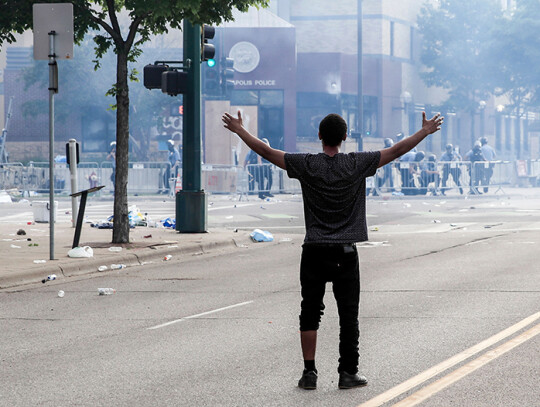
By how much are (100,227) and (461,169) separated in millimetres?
21295

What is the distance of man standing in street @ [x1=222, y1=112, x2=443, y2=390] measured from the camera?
6.48m

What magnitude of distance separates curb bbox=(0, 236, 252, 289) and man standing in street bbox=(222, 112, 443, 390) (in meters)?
6.51

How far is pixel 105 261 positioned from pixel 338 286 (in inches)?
323

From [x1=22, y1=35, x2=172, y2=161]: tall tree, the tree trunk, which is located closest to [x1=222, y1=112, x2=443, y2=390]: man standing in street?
the tree trunk

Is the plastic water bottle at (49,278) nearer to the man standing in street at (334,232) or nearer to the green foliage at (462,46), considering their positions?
the man standing in street at (334,232)

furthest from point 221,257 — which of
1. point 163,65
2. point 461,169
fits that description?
point 461,169

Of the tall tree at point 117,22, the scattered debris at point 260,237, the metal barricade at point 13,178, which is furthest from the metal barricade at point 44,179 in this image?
the tall tree at point 117,22

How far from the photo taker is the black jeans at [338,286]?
6465mm

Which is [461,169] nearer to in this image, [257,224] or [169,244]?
[257,224]

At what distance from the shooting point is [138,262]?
15.0 m

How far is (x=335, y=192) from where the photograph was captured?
21.3 ft

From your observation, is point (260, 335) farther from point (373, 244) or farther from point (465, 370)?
point (373, 244)

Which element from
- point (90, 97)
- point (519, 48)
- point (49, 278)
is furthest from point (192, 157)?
point (519, 48)

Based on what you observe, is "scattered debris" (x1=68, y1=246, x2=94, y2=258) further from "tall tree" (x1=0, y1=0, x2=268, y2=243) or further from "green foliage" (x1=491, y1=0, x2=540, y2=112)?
"green foliage" (x1=491, y1=0, x2=540, y2=112)
